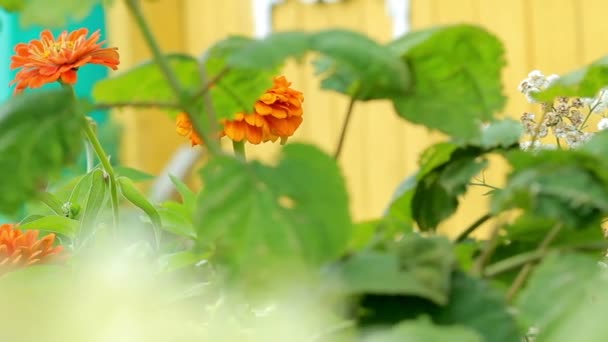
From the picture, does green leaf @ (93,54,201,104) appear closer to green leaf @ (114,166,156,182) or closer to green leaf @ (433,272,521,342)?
green leaf @ (433,272,521,342)

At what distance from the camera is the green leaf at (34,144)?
219 mm

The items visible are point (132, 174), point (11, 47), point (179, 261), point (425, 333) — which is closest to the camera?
point (425, 333)

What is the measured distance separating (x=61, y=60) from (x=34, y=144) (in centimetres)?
18

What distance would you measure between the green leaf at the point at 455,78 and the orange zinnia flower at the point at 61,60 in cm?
17

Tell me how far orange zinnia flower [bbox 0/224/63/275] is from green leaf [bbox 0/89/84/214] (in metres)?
0.12

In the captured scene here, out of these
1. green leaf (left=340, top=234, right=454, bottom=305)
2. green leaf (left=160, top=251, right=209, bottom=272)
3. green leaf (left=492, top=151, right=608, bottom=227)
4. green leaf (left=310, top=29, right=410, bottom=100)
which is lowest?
green leaf (left=160, top=251, right=209, bottom=272)

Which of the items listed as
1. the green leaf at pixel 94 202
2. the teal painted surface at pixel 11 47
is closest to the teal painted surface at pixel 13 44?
the teal painted surface at pixel 11 47

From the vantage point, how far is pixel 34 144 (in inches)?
8.7

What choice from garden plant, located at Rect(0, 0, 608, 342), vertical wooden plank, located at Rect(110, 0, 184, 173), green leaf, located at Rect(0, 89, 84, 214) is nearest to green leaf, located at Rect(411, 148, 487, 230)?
garden plant, located at Rect(0, 0, 608, 342)

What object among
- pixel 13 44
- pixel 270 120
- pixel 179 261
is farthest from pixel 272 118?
pixel 13 44

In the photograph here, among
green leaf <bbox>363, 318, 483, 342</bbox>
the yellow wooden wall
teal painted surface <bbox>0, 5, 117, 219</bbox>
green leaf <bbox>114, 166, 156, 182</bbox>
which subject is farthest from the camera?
teal painted surface <bbox>0, 5, 117, 219</bbox>

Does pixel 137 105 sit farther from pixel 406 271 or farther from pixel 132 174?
pixel 132 174

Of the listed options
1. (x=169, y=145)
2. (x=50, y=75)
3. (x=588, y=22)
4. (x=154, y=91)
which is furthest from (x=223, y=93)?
(x=169, y=145)

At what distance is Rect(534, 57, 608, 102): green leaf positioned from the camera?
0.87 feet
